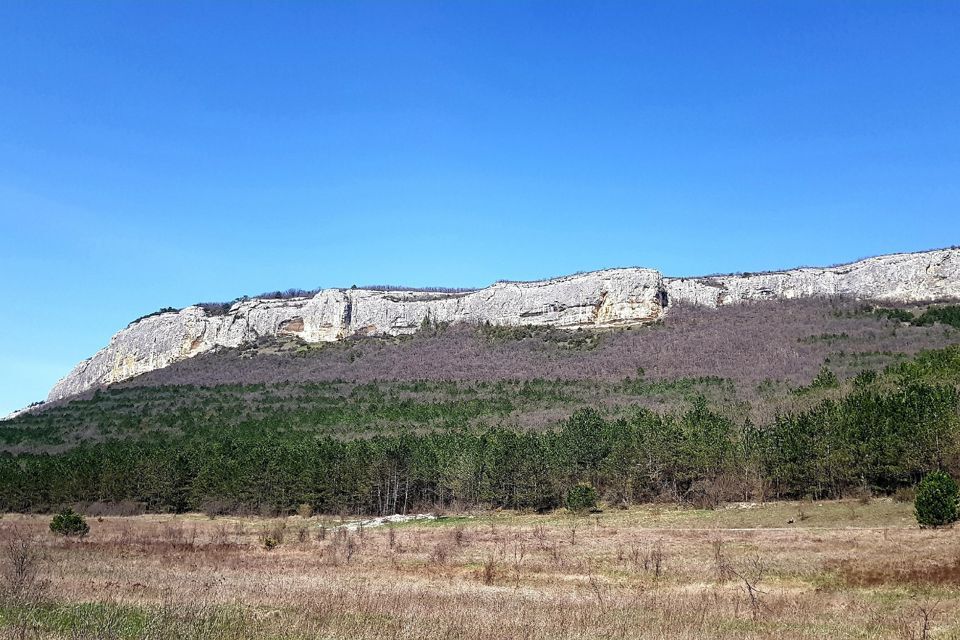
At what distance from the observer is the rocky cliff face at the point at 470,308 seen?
148m

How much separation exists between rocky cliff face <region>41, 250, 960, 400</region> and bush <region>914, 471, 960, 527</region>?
4635 inches

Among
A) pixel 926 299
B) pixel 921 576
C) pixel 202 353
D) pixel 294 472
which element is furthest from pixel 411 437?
pixel 926 299

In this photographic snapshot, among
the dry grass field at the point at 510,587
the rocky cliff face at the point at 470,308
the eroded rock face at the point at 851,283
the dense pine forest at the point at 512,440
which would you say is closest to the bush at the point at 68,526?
the dry grass field at the point at 510,587

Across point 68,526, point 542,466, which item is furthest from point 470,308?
point 68,526

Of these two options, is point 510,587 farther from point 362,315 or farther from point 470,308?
point 362,315

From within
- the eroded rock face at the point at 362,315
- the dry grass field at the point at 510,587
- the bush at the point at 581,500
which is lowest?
the bush at the point at 581,500

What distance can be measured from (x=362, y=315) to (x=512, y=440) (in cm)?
10668

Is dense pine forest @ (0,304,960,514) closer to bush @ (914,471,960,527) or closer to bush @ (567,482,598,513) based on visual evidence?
bush @ (567,482,598,513)

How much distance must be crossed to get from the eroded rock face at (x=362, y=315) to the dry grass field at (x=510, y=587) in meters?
118

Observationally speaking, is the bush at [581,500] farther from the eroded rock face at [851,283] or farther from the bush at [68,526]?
the eroded rock face at [851,283]

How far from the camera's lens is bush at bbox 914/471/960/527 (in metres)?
27.9

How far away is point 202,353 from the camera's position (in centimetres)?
15312

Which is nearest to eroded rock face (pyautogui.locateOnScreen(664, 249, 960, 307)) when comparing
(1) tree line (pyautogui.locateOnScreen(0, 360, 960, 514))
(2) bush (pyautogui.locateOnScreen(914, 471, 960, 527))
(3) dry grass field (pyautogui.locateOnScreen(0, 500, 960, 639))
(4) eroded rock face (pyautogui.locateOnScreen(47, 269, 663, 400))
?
(4) eroded rock face (pyautogui.locateOnScreen(47, 269, 663, 400))

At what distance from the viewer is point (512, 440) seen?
62969 mm
